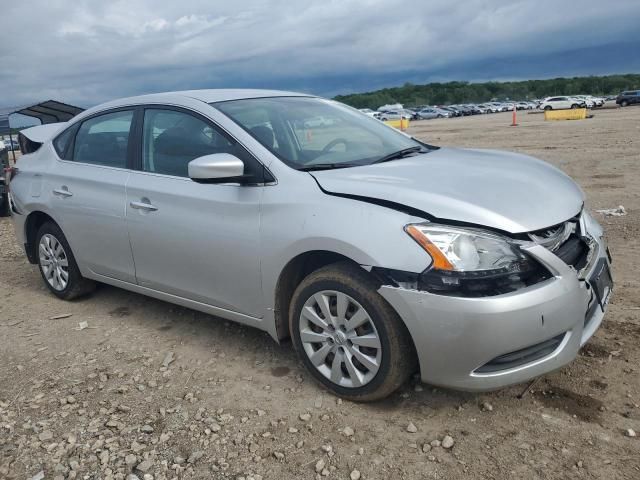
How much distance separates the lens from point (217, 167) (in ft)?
10.3

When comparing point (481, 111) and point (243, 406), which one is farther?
point (481, 111)

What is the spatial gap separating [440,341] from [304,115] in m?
2.01

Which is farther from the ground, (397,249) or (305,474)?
(397,249)

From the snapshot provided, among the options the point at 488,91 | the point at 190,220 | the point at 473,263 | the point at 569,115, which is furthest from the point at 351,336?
the point at 488,91

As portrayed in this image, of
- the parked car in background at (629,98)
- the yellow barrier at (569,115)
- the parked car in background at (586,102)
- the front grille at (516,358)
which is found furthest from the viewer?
the parked car in background at (586,102)

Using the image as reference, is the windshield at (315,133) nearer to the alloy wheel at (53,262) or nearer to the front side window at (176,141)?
the front side window at (176,141)

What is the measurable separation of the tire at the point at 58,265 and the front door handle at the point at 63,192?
13.1 inches

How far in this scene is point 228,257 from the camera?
11.3ft

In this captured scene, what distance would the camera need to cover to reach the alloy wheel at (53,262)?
4863 mm

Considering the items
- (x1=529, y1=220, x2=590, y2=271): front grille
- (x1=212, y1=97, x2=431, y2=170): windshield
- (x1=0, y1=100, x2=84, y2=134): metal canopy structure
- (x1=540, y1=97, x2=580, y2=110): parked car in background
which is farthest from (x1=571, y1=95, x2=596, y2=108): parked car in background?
(x1=529, y1=220, x2=590, y2=271): front grille

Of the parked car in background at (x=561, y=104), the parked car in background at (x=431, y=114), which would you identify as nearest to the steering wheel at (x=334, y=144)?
the parked car in background at (x=561, y=104)

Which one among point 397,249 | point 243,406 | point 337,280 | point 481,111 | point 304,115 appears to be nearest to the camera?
point 397,249

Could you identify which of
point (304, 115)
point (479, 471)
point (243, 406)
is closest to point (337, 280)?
point (243, 406)

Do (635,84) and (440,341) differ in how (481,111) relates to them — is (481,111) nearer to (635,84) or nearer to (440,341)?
(635,84)
